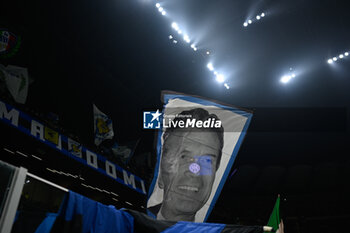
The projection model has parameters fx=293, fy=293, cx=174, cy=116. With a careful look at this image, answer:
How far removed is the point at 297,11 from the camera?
7852 millimetres

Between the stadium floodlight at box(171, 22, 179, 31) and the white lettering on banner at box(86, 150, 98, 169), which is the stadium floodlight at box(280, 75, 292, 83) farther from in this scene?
the white lettering on banner at box(86, 150, 98, 169)

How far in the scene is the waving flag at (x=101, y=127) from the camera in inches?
355

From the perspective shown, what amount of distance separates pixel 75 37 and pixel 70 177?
14.3 ft

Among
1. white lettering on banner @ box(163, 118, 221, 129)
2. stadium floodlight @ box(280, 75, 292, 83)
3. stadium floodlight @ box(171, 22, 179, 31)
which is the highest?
stadium floodlight @ box(280, 75, 292, 83)

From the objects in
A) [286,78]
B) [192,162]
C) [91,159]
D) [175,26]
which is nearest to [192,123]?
[192,162]

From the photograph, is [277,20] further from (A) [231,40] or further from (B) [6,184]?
(B) [6,184]

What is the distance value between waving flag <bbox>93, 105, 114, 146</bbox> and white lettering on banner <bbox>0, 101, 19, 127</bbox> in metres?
2.45

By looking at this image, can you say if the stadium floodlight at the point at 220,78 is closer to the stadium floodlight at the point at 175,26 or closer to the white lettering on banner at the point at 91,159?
the stadium floodlight at the point at 175,26

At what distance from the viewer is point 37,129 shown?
7.38m

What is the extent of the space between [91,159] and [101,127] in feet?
3.43

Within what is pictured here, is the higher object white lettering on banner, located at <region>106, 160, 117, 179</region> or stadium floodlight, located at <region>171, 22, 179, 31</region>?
stadium floodlight, located at <region>171, 22, 179, 31</region>

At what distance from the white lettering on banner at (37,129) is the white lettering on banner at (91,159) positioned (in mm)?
1678

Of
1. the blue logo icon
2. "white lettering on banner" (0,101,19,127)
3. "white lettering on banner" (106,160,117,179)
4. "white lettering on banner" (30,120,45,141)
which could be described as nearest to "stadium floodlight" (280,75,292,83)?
the blue logo icon

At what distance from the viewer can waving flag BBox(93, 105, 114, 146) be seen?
9.02 m
